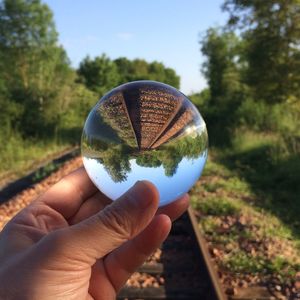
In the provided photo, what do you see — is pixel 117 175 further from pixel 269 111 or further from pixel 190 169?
pixel 269 111

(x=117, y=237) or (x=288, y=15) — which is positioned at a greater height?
(x=288, y=15)

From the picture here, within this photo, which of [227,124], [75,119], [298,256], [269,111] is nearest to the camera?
[298,256]

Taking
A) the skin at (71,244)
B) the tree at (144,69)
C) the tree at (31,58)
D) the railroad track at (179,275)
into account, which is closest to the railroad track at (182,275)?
the railroad track at (179,275)

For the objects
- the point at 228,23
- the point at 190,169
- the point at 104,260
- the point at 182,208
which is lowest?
the point at 104,260

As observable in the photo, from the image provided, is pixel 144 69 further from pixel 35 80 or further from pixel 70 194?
pixel 70 194

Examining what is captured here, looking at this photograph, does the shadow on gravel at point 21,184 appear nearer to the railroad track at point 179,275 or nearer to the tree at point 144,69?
the railroad track at point 179,275

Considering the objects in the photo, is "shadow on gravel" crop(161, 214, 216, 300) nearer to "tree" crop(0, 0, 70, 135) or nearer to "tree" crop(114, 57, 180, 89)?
"tree" crop(0, 0, 70, 135)

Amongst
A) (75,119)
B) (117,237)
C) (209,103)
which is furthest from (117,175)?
(209,103)
